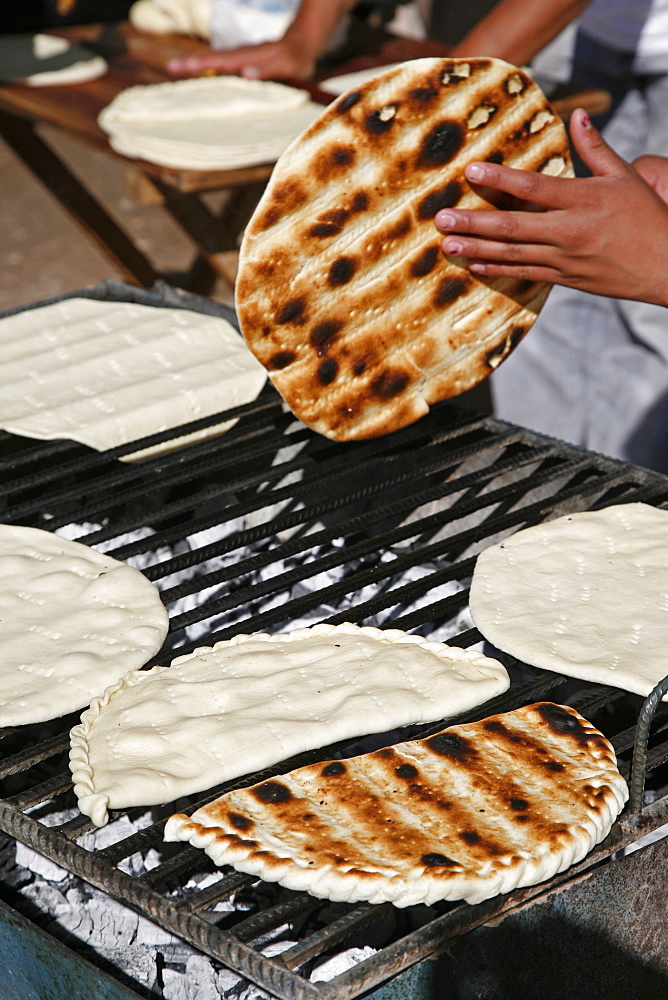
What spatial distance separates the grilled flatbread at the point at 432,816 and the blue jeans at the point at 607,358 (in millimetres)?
2446

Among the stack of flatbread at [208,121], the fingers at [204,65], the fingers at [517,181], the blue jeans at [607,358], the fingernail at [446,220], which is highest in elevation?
the fingers at [517,181]

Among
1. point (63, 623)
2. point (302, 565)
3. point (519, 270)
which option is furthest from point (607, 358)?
point (63, 623)

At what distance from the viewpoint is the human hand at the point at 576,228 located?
1.82 metres

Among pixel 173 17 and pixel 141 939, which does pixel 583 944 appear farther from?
pixel 173 17

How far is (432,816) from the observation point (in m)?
1.31

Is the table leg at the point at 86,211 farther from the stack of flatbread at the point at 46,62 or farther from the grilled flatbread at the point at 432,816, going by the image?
the grilled flatbread at the point at 432,816

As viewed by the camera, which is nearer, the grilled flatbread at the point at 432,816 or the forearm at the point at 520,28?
the grilled flatbread at the point at 432,816

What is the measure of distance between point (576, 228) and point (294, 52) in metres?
2.39

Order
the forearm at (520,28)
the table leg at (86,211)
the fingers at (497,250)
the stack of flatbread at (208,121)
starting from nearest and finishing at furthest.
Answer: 1. the fingers at (497,250)
2. the forearm at (520,28)
3. the stack of flatbread at (208,121)
4. the table leg at (86,211)

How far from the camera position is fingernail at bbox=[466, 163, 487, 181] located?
177 cm

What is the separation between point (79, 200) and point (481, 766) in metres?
3.48

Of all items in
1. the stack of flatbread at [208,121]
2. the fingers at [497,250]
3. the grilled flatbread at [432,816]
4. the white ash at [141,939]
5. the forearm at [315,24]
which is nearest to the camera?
the grilled flatbread at [432,816]

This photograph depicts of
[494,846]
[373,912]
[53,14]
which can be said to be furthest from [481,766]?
[53,14]

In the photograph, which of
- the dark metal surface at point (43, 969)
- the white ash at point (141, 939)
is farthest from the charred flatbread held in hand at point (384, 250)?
the dark metal surface at point (43, 969)
